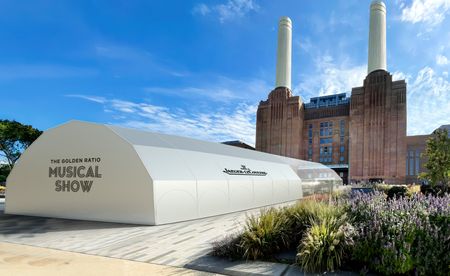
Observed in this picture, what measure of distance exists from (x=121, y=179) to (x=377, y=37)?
8352 centimetres

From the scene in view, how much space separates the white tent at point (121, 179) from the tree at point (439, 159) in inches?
490

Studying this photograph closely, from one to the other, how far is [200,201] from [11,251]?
22.4 ft

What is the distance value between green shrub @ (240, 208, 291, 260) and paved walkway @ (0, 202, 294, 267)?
1.23 m

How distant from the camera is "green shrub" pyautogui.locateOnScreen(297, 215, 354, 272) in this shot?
5133 mm

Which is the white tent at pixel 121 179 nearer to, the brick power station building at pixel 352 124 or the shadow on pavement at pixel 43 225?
the shadow on pavement at pixel 43 225

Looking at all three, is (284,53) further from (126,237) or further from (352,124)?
(126,237)

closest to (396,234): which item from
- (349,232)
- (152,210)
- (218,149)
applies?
(349,232)

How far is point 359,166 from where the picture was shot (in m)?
70.6

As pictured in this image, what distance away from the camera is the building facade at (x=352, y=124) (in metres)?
67.9

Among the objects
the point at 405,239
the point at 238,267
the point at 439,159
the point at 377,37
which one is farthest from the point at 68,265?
the point at 377,37

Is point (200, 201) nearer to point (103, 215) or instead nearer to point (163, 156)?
point (163, 156)

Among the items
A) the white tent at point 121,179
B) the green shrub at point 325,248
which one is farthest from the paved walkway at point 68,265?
Answer: the white tent at point 121,179

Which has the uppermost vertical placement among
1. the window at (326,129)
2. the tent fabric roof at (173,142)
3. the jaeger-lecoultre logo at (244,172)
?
the window at (326,129)

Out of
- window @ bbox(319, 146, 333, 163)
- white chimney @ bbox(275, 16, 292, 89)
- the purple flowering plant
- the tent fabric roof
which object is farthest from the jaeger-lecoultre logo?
white chimney @ bbox(275, 16, 292, 89)
